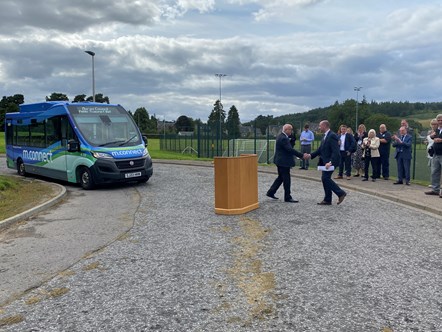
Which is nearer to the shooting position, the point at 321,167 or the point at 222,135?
the point at 321,167

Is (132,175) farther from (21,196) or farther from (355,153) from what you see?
(355,153)

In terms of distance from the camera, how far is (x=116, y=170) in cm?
1289

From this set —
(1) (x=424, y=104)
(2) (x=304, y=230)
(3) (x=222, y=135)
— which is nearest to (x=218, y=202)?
(2) (x=304, y=230)

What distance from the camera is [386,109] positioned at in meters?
77.1

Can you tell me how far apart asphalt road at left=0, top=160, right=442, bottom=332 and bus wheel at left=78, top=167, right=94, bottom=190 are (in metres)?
4.02

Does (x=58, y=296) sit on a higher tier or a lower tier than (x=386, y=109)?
lower

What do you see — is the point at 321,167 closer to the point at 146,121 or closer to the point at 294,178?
the point at 294,178

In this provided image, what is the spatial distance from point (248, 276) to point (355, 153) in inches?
426

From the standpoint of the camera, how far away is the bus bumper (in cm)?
1280

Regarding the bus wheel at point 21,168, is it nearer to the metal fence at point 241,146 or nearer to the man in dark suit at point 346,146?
the metal fence at point 241,146

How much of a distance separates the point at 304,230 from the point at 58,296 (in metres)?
4.33

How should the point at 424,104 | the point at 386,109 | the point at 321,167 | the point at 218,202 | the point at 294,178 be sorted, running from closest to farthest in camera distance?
1. the point at 218,202
2. the point at 321,167
3. the point at 294,178
4. the point at 424,104
5. the point at 386,109

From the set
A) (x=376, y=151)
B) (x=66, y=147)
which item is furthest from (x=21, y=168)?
(x=376, y=151)

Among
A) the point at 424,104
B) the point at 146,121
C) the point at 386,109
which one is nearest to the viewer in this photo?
the point at 424,104
